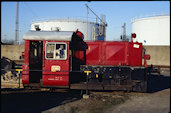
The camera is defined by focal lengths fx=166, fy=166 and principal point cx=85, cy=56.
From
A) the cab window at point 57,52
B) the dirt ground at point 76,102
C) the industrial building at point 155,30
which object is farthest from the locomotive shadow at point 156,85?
the industrial building at point 155,30

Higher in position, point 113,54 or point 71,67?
point 113,54

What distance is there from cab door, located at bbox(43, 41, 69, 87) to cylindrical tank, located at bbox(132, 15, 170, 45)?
87.5 ft

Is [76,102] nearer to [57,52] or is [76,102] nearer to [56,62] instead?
[56,62]

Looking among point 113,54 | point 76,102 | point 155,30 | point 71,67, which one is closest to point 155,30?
point 155,30

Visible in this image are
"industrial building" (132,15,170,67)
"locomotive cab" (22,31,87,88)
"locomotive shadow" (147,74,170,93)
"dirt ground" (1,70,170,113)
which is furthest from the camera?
"industrial building" (132,15,170,67)

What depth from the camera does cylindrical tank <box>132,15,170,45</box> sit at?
3036cm

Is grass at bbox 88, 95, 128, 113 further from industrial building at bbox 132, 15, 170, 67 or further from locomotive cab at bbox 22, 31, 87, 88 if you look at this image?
industrial building at bbox 132, 15, 170, 67

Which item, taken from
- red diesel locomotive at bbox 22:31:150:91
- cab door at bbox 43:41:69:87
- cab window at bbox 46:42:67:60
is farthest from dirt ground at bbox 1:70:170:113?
cab window at bbox 46:42:67:60

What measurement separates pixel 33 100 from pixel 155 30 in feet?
96.8

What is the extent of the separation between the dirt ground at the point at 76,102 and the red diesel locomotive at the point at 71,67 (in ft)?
1.65

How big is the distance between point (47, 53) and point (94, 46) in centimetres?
277

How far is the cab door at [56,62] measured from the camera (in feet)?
27.5

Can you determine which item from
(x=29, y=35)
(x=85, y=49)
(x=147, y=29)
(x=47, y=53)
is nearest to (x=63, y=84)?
(x=47, y=53)

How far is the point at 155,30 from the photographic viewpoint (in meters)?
31.6
